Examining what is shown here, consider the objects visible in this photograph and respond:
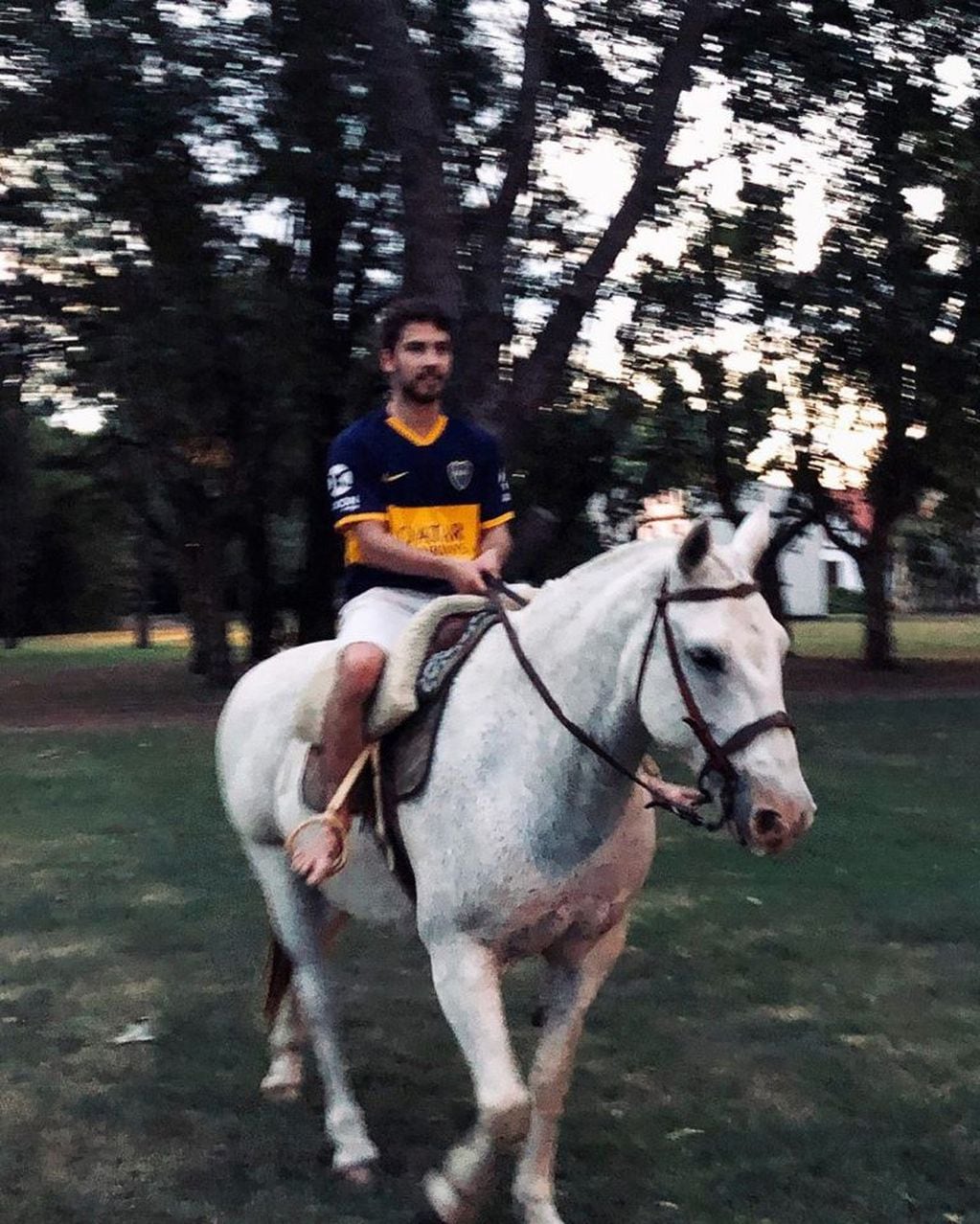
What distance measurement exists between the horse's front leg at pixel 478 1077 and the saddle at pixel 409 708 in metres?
0.46

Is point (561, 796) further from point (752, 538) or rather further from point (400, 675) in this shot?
point (752, 538)

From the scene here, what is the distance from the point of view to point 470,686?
4008 mm

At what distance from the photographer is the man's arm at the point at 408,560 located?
14.1 feet

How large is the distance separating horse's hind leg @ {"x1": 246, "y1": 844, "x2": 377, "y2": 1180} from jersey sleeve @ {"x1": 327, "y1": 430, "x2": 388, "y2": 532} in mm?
1472

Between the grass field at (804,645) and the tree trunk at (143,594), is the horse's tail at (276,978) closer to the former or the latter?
the grass field at (804,645)

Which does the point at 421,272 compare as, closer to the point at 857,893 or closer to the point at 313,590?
the point at 857,893

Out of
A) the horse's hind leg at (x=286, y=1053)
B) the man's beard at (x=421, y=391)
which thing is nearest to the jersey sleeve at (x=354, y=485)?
the man's beard at (x=421, y=391)

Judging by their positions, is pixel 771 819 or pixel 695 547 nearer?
pixel 771 819

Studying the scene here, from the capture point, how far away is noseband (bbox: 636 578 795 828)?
10.4 feet

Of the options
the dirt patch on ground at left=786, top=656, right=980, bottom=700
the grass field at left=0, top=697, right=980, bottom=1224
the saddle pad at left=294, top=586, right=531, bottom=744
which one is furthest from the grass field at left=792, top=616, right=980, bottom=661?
the saddle pad at left=294, top=586, right=531, bottom=744

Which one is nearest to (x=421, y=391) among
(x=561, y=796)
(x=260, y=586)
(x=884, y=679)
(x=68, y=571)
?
(x=561, y=796)

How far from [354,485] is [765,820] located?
185cm

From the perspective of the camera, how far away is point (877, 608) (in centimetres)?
2977

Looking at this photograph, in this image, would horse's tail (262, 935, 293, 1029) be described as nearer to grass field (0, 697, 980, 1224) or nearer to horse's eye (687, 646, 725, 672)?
grass field (0, 697, 980, 1224)
